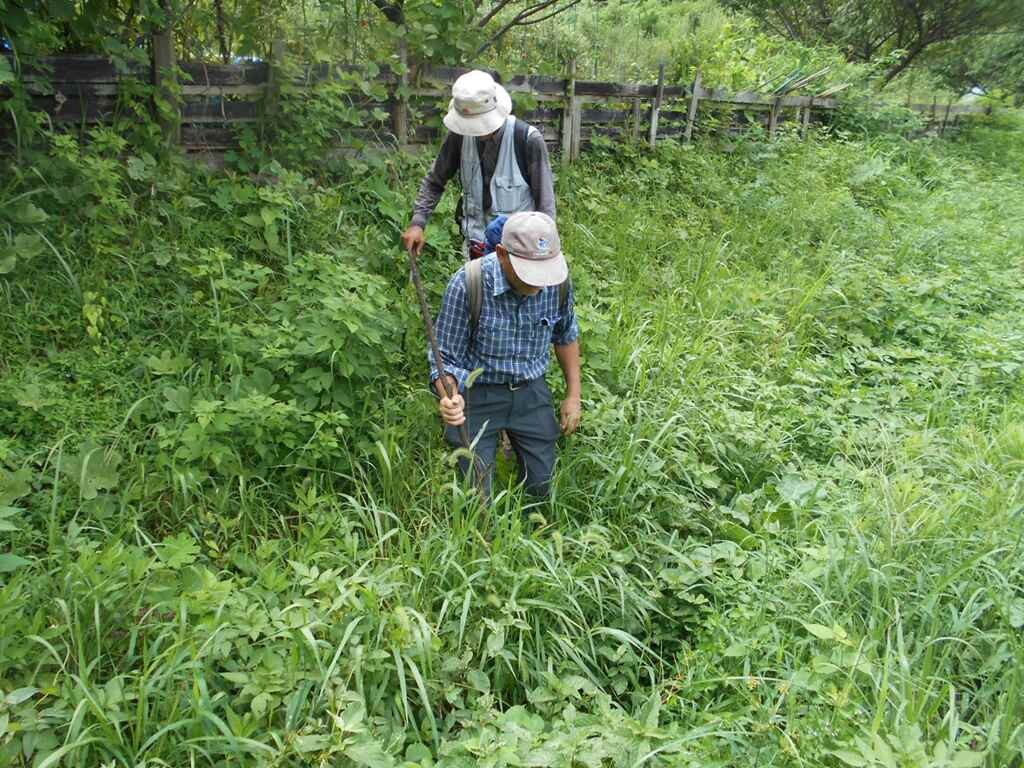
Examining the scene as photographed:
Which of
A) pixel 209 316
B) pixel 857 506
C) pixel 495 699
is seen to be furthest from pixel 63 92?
pixel 857 506

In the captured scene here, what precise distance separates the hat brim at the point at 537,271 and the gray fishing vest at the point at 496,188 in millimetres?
1003

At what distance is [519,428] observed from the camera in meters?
3.18

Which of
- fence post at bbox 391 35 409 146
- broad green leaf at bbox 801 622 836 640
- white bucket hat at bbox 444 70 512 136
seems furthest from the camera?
fence post at bbox 391 35 409 146

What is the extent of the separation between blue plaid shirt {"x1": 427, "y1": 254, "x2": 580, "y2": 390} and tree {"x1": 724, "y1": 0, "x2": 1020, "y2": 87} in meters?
14.6

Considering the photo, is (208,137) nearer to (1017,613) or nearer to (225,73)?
(225,73)

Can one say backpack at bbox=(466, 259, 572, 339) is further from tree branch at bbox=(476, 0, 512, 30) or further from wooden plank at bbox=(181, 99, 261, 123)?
tree branch at bbox=(476, 0, 512, 30)

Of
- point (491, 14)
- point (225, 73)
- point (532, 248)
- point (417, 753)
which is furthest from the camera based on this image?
point (491, 14)

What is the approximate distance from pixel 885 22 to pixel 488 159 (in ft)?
51.8

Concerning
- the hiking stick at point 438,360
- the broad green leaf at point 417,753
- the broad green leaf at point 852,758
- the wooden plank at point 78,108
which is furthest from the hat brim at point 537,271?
the wooden plank at point 78,108

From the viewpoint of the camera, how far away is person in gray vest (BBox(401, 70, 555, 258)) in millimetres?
3602

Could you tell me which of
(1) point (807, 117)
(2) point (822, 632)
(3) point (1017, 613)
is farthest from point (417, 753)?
(1) point (807, 117)

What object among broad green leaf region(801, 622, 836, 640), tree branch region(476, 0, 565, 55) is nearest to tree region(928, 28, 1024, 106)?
tree branch region(476, 0, 565, 55)

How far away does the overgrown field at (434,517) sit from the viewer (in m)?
2.09

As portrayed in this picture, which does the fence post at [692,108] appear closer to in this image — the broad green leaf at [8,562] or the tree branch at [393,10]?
the tree branch at [393,10]
